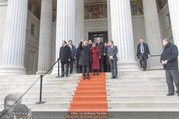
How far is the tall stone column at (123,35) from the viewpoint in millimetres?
7129

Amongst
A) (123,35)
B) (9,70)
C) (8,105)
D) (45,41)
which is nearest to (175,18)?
(123,35)

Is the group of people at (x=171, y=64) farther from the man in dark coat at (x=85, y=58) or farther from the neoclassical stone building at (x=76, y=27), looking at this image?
the man in dark coat at (x=85, y=58)

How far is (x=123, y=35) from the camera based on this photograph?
7.38 m

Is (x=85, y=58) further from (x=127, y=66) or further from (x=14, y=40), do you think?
(x=14, y=40)

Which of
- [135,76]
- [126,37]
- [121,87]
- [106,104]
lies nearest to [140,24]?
[126,37]

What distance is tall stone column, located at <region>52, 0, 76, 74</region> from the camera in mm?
7969

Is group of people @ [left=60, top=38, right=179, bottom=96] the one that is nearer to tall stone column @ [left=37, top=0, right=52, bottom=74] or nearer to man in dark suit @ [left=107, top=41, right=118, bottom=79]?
man in dark suit @ [left=107, top=41, right=118, bottom=79]

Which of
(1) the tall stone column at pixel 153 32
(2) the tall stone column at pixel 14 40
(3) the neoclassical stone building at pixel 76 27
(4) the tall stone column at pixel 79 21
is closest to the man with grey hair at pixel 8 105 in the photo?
(3) the neoclassical stone building at pixel 76 27

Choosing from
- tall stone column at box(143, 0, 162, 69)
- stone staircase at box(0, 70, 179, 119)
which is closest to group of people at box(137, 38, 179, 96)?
stone staircase at box(0, 70, 179, 119)

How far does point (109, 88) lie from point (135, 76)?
1.66 metres

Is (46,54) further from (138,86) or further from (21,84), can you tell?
(138,86)

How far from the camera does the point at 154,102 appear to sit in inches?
156

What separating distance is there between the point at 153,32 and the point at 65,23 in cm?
799

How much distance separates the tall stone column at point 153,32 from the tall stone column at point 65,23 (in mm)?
7256
